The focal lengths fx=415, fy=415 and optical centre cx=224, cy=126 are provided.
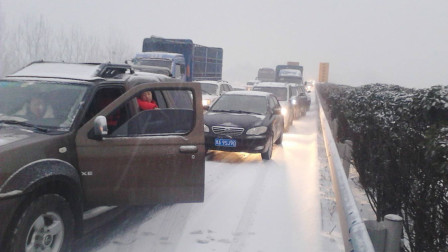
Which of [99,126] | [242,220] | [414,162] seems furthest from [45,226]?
[414,162]

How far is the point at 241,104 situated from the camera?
10977 millimetres

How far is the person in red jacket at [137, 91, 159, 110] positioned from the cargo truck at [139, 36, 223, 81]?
14.2 meters

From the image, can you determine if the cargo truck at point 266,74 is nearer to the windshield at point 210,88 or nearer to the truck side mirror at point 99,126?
the windshield at point 210,88

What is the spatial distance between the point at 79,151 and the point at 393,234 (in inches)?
118

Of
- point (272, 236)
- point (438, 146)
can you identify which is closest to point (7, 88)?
point (272, 236)

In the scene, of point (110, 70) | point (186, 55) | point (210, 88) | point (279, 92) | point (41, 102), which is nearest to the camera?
point (41, 102)

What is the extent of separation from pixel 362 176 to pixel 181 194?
355 cm

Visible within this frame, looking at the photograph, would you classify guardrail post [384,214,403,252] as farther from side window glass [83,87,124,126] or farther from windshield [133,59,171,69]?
windshield [133,59,171,69]

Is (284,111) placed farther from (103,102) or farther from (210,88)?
(103,102)

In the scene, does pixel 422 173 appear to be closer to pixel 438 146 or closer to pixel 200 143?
pixel 438 146

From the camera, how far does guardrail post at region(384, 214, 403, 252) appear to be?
2.73 meters

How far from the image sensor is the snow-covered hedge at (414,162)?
11.6 feet

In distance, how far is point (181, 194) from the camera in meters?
4.76

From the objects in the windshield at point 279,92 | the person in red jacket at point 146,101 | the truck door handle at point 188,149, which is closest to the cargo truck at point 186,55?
the windshield at point 279,92
